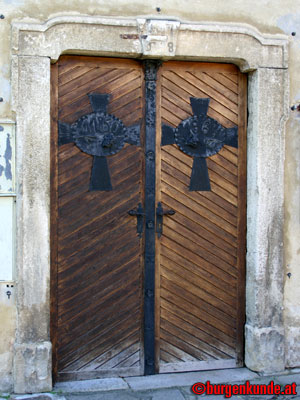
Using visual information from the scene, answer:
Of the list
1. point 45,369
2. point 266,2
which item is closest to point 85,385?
point 45,369

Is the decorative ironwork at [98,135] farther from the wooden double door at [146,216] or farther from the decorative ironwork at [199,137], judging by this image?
the decorative ironwork at [199,137]

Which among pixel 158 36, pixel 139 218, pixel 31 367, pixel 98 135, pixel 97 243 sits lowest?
pixel 31 367

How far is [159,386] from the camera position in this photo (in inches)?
172

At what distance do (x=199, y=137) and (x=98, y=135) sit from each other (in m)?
0.84

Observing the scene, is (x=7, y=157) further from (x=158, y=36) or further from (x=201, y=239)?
(x=201, y=239)

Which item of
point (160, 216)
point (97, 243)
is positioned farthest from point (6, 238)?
point (160, 216)

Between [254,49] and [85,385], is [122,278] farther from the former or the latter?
[254,49]

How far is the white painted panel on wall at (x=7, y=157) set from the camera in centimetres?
415

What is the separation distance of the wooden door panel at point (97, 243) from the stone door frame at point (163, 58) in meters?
0.17

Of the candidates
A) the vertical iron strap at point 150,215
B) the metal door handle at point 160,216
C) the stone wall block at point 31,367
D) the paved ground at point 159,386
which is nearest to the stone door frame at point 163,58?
the stone wall block at point 31,367

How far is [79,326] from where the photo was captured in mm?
4449

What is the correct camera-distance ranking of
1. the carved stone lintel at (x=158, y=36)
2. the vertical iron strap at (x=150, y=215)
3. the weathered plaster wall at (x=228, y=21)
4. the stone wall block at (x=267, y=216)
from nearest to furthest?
the weathered plaster wall at (x=228, y=21), the carved stone lintel at (x=158, y=36), the vertical iron strap at (x=150, y=215), the stone wall block at (x=267, y=216)

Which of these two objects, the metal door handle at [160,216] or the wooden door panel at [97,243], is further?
the metal door handle at [160,216]

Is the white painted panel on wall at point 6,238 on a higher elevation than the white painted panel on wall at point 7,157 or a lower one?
lower
